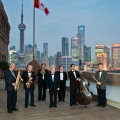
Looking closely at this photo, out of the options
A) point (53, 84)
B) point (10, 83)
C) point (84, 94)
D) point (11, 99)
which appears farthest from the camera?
point (53, 84)

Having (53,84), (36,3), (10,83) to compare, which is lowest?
(53,84)

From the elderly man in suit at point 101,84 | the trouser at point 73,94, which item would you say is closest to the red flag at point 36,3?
the trouser at point 73,94

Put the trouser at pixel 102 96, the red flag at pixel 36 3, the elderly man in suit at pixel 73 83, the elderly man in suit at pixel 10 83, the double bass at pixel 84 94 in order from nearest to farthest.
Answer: the elderly man in suit at pixel 10 83 < the double bass at pixel 84 94 < the trouser at pixel 102 96 < the elderly man in suit at pixel 73 83 < the red flag at pixel 36 3

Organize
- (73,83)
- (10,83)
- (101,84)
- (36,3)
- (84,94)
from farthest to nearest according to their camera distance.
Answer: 1. (36,3)
2. (73,83)
3. (101,84)
4. (84,94)
5. (10,83)

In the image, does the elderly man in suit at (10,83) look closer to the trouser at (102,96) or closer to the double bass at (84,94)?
the double bass at (84,94)

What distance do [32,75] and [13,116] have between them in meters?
2.25

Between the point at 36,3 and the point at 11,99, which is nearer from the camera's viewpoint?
the point at 11,99

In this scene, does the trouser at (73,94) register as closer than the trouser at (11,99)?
No

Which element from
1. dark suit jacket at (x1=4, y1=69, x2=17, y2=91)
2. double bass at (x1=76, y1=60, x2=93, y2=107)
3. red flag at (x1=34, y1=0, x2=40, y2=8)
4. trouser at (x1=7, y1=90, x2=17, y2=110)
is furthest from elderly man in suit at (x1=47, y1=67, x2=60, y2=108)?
red flag at (x1=34, y1=0, x2=40, y2=8)

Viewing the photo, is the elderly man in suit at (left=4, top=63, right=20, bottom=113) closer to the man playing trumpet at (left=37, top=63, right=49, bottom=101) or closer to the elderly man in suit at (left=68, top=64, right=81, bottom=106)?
the elderly man in suit at (left=68, top=64, right=81, bottom=106)

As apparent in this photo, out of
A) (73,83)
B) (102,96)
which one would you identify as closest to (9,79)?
(73,83)

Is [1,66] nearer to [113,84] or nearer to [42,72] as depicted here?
[42,72]

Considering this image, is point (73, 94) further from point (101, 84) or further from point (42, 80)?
point (42, 80)

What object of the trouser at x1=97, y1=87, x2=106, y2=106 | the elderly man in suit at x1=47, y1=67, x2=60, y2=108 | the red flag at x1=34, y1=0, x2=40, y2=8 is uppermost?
the red flag at x1=34, y1=0, x2=40, y2=8
